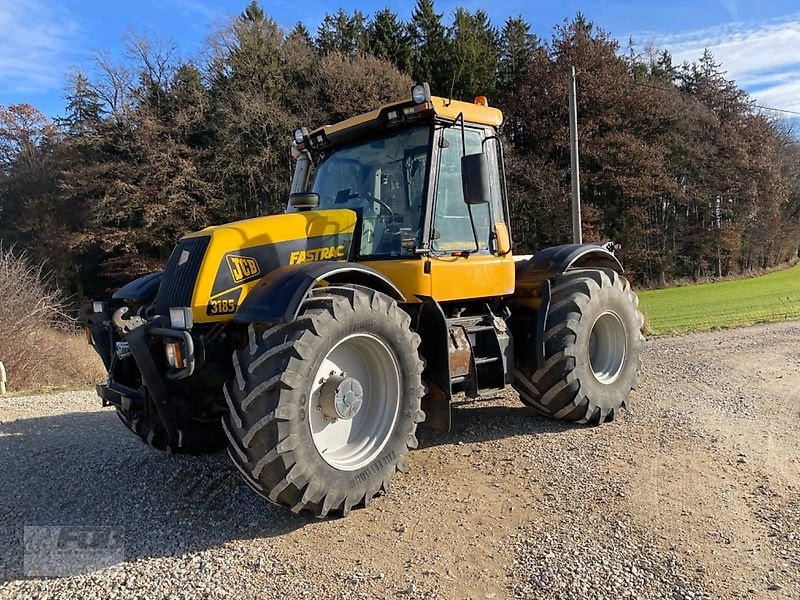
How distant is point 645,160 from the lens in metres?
31.5

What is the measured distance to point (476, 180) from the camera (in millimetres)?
4516

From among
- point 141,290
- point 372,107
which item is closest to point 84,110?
point 372,107

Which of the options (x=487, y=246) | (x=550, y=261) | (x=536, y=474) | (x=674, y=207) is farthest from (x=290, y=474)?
(x=674, y=207)

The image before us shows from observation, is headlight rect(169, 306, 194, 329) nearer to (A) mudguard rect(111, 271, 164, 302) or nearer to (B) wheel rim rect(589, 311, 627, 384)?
(A) mudguard rect(111, 271, 164, 302)

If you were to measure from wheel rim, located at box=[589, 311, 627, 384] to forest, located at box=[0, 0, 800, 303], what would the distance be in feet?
61.1

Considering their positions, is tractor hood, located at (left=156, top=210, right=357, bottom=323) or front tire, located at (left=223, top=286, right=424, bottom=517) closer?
front tire, located at (left=223, top=286, right=424, bottom=517)

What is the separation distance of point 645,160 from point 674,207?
5.40 metres

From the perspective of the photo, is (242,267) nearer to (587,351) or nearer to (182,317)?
(182,317)

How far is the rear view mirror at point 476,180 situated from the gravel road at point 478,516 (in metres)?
2.10

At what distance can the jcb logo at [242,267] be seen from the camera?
13.4ft

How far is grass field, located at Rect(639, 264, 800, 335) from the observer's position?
15.2 meters

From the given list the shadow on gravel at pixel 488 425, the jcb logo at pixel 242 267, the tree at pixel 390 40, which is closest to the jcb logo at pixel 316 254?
the jcb logo at pixel 242 267

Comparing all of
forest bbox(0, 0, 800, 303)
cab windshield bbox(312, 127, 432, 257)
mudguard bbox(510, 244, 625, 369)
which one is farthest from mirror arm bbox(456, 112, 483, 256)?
forest bbox(0, 0, 800, 303)

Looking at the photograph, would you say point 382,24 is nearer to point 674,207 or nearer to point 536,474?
point 674,207
